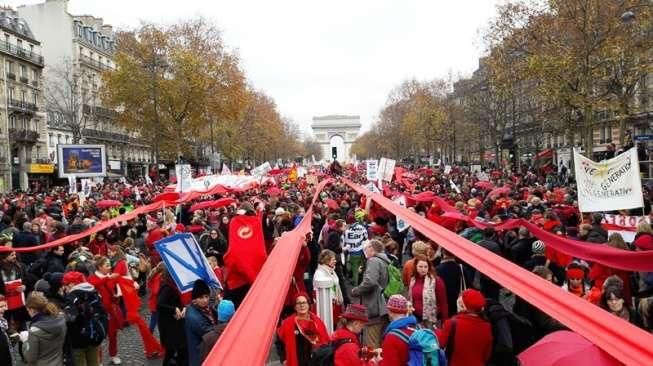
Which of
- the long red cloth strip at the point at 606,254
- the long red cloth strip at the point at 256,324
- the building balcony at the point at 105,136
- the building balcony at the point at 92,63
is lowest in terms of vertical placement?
the long red cloth strip at the point at 606,254

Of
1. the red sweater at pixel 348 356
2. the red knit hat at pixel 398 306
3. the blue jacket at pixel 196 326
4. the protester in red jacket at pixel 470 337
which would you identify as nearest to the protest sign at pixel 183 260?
the blue jacket at pixel 196 326

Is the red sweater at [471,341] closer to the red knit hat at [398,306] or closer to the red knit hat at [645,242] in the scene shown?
the red knit hat at [398,306]

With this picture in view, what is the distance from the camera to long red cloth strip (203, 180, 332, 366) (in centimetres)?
261

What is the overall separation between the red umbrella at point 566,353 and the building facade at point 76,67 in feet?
185

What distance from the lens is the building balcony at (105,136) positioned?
6416 centimetres

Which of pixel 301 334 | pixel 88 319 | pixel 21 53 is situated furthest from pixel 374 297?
pixel 21 53

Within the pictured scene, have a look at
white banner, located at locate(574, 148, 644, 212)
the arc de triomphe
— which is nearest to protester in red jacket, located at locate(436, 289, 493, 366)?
white banner, located at locate(574, 148, 644, 212)

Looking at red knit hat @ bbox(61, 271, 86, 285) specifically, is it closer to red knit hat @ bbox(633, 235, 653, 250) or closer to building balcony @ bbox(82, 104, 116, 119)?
red knit hat @ bbox(633, 235, 653, 250)

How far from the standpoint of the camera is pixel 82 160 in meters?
28.0

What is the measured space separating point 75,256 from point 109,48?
234ft

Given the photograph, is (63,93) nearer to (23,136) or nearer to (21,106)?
(21,106)

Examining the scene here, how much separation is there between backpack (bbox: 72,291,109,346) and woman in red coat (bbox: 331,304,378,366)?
319cm

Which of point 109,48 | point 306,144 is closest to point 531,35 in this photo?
point 109,48

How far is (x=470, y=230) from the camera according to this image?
32.8 ft
